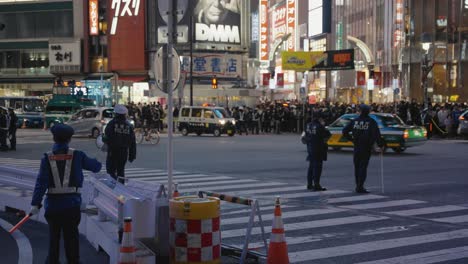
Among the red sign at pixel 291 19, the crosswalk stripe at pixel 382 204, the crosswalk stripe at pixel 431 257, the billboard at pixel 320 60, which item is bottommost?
the crosswalk stripe at pixel 431 257

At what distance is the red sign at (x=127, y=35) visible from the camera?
63438 mm

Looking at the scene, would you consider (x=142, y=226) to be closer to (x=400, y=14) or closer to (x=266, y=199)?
(x=266, y=199)

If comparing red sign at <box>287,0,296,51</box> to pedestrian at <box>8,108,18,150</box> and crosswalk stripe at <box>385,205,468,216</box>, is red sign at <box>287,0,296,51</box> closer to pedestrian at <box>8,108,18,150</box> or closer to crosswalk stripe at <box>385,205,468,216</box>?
pedestrian at <box>8,108,18,150</box>

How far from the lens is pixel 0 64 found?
69812mm

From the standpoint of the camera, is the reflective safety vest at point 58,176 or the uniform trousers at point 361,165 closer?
the reflective safety vest at point 58,176

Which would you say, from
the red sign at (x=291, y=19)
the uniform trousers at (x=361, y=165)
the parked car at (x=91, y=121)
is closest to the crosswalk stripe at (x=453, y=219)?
the uniform trousers at (x=361, y=165)

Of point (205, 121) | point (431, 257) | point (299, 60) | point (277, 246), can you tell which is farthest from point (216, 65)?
point (277, 246)

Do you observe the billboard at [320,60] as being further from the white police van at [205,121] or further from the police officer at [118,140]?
the police officer at [118,140]

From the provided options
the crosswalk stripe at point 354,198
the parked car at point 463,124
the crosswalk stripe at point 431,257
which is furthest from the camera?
the parked car at point 463,124

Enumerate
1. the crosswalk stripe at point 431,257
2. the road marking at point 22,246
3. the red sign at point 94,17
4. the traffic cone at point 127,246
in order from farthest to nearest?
the red sign at point 94,17 → the road marking at point 22,246 → the crosswalk stripe at point 431,257 → the traffic cone at point 127,246

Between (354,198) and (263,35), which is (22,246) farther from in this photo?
(263,35)

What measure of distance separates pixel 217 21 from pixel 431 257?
5597 cm

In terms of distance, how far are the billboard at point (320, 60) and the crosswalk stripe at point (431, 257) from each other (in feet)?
116

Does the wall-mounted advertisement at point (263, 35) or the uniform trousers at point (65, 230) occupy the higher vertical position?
the wall-mounted advertisement at point (263, 35)
